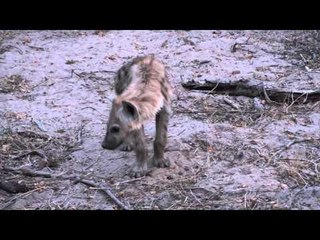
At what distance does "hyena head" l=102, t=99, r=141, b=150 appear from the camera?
5145 millimetres

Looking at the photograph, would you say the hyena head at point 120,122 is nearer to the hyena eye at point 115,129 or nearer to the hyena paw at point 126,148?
the hyena eye at point 115,129

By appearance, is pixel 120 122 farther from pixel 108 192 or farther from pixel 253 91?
pixel 253 91

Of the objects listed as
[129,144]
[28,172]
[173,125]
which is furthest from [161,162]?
[28,172]

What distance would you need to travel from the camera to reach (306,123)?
20.8ft

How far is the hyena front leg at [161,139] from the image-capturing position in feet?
18.3

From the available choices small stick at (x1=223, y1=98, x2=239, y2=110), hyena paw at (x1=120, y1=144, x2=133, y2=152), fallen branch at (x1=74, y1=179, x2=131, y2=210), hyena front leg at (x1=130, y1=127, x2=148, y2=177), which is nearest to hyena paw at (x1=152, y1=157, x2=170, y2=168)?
hyena front leg at (x1=130, y1=127, x2=148, y2=177)

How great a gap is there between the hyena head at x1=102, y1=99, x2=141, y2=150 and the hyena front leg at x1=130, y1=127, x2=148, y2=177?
156 millimetres

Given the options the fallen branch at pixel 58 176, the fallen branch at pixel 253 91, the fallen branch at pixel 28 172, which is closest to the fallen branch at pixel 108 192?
the fallen branch at pixel 58 176

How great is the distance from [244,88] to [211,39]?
7.15 ft

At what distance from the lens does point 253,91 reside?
697 cm

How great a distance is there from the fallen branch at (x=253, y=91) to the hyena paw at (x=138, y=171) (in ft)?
6.62

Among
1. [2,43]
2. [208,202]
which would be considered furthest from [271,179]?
[2,43]

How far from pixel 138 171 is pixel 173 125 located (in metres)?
1.14

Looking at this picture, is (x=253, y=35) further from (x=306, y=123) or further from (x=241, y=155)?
(x=241, y=155)
